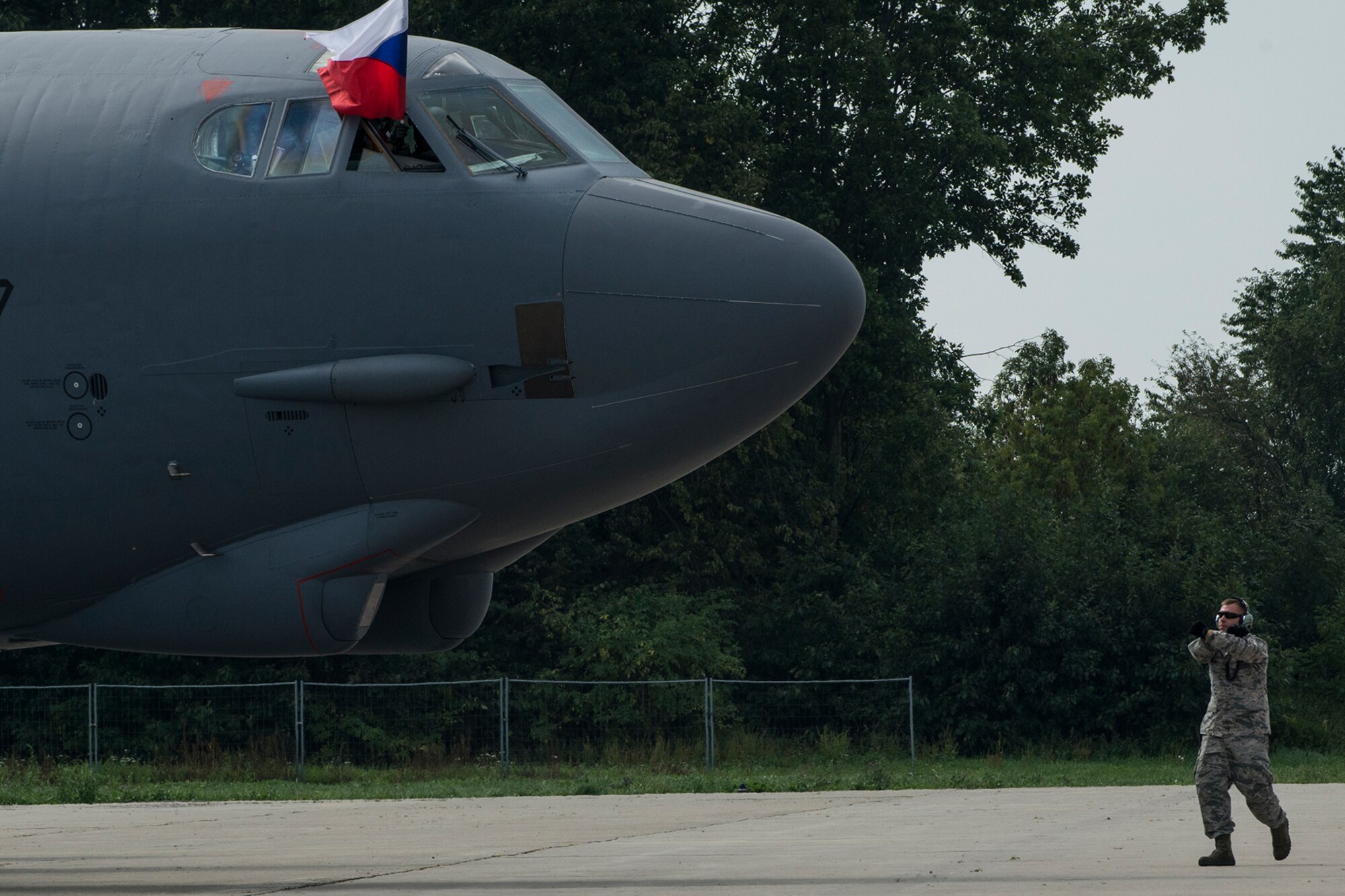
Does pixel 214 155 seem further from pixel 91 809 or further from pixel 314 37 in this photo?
pixel 91 809

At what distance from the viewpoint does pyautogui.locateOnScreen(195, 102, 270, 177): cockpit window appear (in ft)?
25.9

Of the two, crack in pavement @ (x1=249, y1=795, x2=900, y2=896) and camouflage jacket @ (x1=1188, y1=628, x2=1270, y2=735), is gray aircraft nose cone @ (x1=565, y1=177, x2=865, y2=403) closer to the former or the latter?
crack in pavement @ (x1=249, y1=795, x2=900, y2=896)

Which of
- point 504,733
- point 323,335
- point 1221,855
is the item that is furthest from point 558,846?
point 504,733

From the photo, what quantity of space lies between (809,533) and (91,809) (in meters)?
17.1

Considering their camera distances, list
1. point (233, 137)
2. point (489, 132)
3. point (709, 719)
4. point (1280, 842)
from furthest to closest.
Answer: point (709, 719) < point (1280, 842) < point (489, 132) < point (233, 137)

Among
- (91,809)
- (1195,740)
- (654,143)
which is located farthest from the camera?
(654,143)

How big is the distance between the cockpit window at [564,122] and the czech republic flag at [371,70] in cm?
69

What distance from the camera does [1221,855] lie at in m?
11.6

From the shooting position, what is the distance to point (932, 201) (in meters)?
35.1

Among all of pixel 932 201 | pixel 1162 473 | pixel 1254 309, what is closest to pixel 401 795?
pixel 932 201

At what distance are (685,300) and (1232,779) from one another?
6.55 metres

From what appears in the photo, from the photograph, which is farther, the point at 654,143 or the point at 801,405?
the point at 801,405

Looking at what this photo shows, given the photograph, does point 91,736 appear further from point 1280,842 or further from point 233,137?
point 233,137

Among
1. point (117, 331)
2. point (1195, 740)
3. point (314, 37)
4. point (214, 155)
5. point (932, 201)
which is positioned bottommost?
point (1195, 740)
